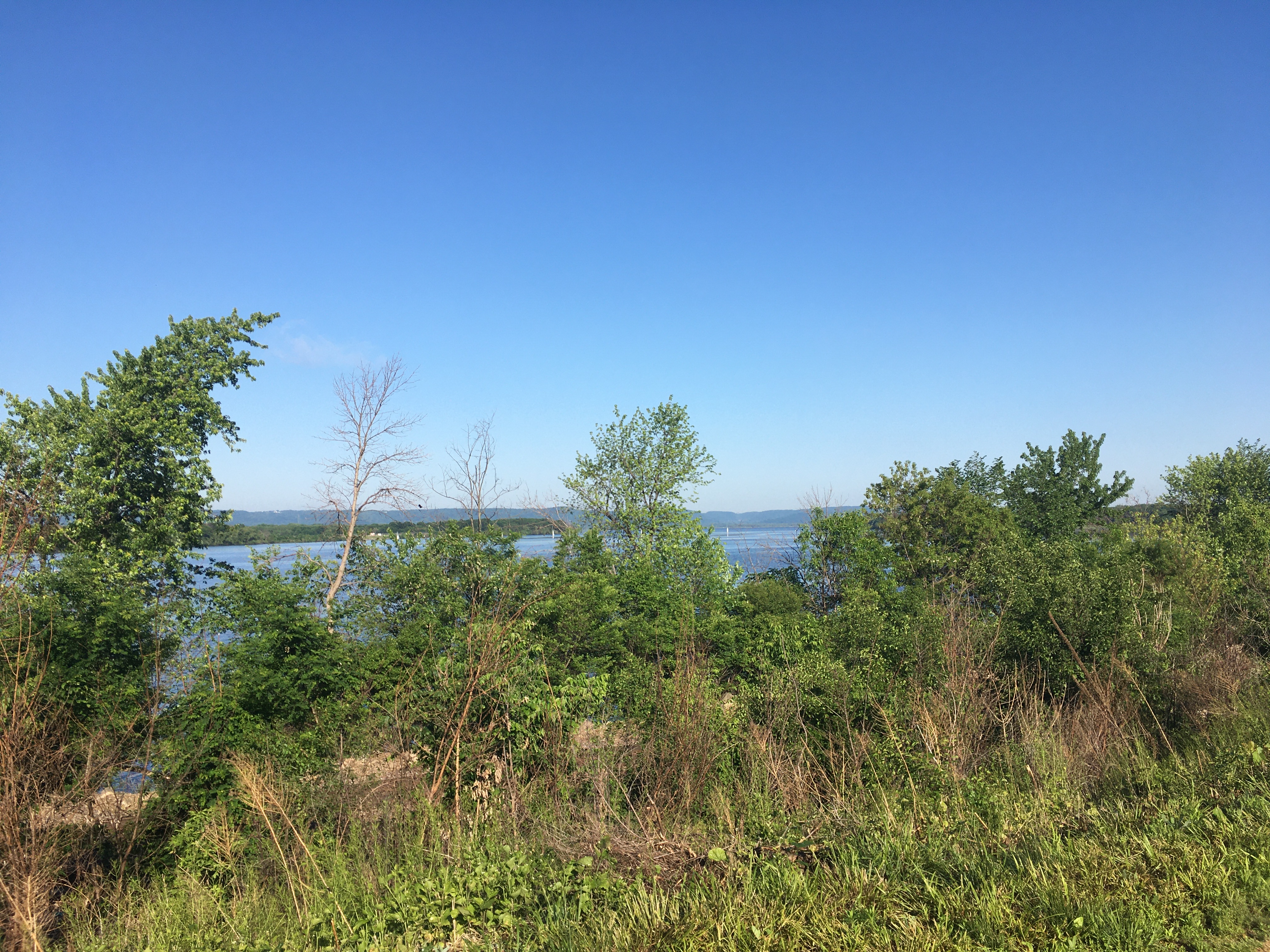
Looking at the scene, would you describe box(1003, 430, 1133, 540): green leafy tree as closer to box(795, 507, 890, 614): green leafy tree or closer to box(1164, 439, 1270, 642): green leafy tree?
box(1164, 439, 1270, 642): green leafy tree

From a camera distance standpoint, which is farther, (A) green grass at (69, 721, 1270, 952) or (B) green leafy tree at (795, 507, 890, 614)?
(B) green leafy tree at (795, 507, 890, 614)

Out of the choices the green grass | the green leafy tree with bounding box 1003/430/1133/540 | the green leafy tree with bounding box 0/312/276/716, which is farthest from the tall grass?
the green leafy tree with bounding box 1003/430/1133/540

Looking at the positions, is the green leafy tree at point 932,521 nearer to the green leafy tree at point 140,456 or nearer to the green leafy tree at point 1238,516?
the green leafy tree at point 1238,516

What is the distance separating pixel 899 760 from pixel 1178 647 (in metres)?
9.49

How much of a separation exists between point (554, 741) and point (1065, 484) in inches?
2266

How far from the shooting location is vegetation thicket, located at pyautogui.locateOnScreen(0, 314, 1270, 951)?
432 centimetres

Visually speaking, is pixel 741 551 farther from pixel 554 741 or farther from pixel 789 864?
pixel 789 864

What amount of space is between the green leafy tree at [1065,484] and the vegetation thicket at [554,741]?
92.3 feet

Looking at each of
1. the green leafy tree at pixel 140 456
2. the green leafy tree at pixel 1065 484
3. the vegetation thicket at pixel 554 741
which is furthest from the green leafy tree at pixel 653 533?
the green leafy tree at pixel 1065 484

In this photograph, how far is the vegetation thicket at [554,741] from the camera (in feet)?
14.2

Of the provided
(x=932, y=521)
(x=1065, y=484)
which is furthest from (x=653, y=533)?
(x=1065, y=484)

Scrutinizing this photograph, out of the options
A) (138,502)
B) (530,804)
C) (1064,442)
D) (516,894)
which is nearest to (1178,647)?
(530,804)

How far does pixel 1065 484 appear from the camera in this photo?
55.4 meters

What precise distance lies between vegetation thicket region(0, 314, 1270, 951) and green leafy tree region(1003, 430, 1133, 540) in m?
28.1
